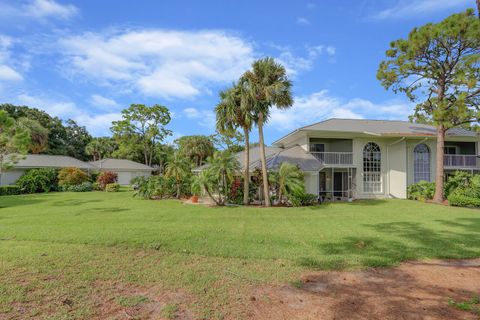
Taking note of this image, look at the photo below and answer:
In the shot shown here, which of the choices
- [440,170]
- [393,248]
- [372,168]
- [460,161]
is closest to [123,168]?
[372,168]

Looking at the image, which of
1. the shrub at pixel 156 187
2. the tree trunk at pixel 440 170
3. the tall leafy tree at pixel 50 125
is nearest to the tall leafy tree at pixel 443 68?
the tree trunk at pixel 440 170

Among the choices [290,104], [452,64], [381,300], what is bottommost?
[381,300]

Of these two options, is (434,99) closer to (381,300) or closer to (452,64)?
(452,64)

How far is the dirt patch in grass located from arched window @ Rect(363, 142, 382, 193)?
54.3 feet

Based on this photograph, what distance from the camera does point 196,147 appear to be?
40094 millimetres

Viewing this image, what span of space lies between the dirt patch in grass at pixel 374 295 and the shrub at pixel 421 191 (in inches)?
633

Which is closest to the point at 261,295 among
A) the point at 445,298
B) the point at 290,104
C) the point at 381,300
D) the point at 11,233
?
the point at 381,300

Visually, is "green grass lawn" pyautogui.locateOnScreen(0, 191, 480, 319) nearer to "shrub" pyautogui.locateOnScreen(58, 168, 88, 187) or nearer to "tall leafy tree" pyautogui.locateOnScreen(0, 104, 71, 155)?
"shrub" pyautogui.locateOnScreen(58, 168, 88, 187)

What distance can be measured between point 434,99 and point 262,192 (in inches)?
542

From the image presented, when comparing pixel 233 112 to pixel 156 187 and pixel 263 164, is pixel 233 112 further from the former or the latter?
pixel 156 187

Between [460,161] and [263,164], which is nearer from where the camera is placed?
[263,164]

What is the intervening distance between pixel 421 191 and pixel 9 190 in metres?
33.8

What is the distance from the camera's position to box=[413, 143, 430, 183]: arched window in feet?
74.0

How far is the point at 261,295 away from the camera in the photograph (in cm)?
487
